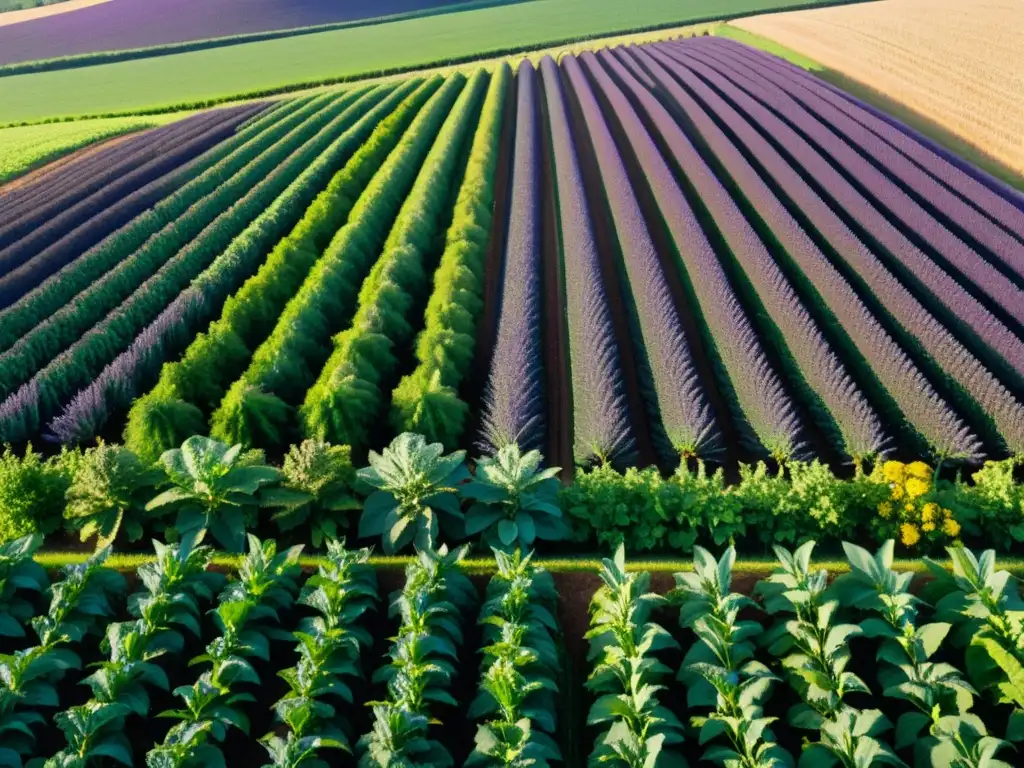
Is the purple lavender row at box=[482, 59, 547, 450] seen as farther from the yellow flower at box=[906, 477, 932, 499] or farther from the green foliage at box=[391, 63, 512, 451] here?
the yellow flower at box=[906, 477, 932, 499]

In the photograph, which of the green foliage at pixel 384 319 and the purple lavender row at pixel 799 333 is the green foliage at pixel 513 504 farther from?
the purple lavender row at pixel 799 333

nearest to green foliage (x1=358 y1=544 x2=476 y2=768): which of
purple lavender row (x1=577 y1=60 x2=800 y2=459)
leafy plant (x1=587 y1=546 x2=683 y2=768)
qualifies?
leafy plant (x1=587 y1=546 x2=683 y2=768)

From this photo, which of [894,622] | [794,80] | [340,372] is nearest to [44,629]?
[340,372]

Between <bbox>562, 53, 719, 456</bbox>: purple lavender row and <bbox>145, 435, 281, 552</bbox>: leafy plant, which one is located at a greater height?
<bbox>562, 53, 719, 456</bbox>: purple lavender row

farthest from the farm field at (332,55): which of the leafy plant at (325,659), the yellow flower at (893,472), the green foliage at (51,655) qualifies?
the yellow flower at (893,472)

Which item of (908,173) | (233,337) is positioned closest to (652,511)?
(233,337)

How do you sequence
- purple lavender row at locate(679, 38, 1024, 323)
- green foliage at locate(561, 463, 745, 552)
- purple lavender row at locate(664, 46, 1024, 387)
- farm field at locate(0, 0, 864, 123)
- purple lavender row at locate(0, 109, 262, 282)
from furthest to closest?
farm field at locate(0, 0, 864, 123) → purple lavender row at locate(0, 109, 262, 282) → purple lavender row at locate(679, 38, 1024, 323) → purple lavender row at locate(664, 46, 1024, 387) → green foliage at locate(561, 463, 745, 552)
